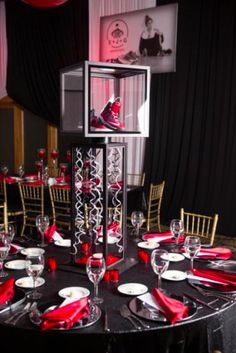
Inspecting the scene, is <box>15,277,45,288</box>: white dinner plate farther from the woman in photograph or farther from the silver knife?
the woman in photograph

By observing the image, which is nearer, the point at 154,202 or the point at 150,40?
the point at 154,202

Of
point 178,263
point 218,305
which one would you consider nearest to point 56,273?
point 178,263

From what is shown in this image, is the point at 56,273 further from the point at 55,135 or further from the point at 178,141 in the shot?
the point at 55,135

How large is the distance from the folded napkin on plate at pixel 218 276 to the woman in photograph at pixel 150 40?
443 centimetres

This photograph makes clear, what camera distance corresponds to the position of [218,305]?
167cm

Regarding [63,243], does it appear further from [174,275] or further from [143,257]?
[174,275]

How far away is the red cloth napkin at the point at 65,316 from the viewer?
4.80 ft

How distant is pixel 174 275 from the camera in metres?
1.97

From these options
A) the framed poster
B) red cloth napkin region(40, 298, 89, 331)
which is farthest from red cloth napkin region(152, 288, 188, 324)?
the framed poster

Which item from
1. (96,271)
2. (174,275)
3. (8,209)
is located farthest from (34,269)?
(8,209)

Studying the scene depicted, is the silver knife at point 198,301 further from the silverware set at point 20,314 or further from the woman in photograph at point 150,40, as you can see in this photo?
the woman in photograph at point 150,40

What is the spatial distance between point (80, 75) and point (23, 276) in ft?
3.37

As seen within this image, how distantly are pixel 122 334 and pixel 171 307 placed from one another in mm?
232

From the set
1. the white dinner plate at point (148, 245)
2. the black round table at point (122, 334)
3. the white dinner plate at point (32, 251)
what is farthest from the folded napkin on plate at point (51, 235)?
the black round table at point (122, 334)
